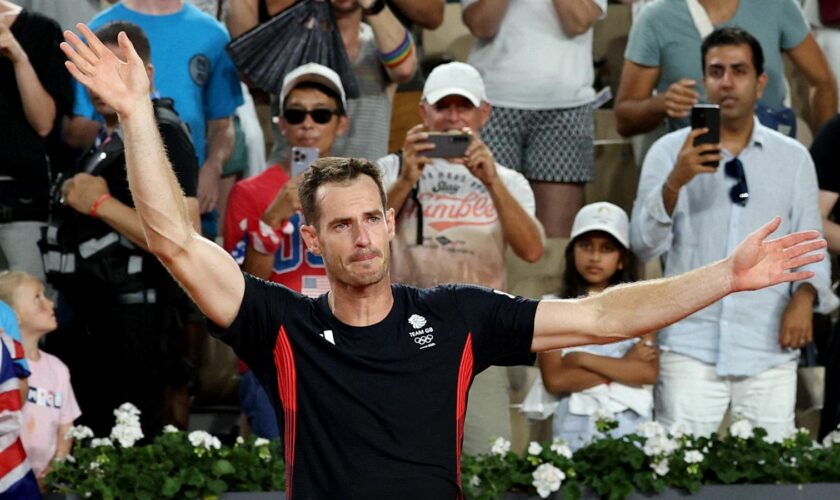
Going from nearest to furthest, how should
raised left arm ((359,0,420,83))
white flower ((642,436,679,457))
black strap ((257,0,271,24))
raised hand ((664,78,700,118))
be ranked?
1. white flower ((642,436,679,457))
2. raised hand ((664,78,700,118))
3. raised left arm ((359,0,420,83))
4. black strap ((257,0,271,24))

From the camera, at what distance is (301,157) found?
276 inches

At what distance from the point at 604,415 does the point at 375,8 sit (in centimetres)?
247

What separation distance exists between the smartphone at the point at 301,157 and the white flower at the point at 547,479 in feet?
6.23

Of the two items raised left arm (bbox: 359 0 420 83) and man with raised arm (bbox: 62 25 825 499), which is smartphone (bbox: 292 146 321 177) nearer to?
raised left arm (bbox: 359 0 420 83)

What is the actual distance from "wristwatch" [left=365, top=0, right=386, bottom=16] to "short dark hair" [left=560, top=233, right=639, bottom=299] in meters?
1.57

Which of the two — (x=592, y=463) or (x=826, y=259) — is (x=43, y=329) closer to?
(x=592, y=463)

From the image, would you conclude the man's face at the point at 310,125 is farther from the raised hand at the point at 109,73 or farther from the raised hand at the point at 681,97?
the raised hand at the point at 109,73

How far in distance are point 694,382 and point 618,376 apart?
0.39m

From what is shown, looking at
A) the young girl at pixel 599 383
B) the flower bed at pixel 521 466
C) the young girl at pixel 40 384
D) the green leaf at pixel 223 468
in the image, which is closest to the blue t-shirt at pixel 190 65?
the young girl at pixel 40 384

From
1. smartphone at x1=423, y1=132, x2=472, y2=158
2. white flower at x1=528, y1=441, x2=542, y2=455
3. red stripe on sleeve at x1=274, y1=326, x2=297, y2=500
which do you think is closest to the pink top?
smartphone at x1=423, y1=132, x2=472, y2=158

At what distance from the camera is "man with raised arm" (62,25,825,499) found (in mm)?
4199

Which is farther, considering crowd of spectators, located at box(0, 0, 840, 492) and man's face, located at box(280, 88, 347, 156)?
man's face, located at box(280, 88, 347, 156)

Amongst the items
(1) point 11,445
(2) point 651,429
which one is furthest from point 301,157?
(2) point 651,429

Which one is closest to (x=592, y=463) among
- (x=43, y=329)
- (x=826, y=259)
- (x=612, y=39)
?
(x=826, y=259)
